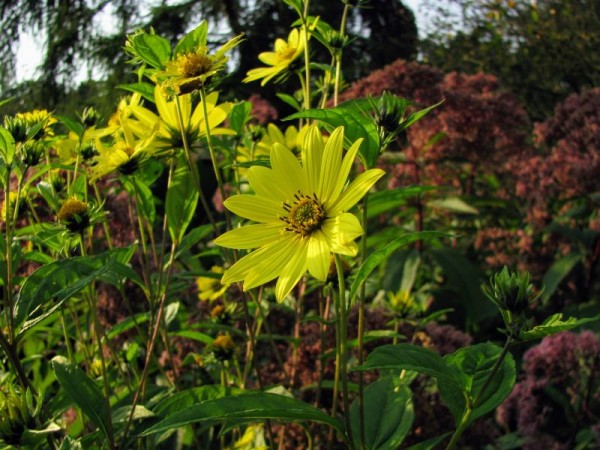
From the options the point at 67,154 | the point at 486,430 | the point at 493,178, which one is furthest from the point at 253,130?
the point at 493,178

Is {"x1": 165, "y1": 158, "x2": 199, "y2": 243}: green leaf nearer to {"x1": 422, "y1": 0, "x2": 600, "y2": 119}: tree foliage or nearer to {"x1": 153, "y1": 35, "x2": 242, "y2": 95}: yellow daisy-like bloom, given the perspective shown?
{"x1": 153, "y1": 35, "x2": 242, "y2": 95}: yellow daisy-like bloom

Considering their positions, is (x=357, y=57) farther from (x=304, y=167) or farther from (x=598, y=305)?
(x=304, y=167)

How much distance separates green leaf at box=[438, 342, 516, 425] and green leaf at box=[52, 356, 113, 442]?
0.38 meters

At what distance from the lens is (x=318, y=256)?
68cm

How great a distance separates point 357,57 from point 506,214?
17.0 feet

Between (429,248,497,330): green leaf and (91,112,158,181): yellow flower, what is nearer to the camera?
(91,112,158,181): yellow flower

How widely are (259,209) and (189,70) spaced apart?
0.64ft

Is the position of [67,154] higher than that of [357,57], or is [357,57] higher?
[67,154]

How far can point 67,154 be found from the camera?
116 centimetres

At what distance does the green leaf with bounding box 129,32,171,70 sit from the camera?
2.70ft

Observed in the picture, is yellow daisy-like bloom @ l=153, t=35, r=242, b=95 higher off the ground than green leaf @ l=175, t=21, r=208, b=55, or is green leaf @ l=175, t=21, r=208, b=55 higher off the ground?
green leaf @ l=175, t=21, r=208, b=55

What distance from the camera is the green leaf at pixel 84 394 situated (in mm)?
773

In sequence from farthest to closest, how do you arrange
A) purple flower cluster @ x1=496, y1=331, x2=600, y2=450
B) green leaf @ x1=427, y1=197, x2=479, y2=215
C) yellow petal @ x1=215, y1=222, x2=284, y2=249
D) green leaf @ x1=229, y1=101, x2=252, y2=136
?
green leaf @ x1=427, y1=197, x2=479, y2=215, purple flower cluster @ x1=496, y1=331, x2=600, y2=450, green leaf @ x1=229, y1=101, x2=252, y2=136, yellow petal @ x1=215, y1=222, x2=284, y2=249

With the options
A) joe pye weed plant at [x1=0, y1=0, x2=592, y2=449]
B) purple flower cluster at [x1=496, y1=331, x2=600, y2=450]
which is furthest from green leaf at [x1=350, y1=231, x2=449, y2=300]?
purple flower cluster at [x1=496, y1=331, x2=600, y2=450]
